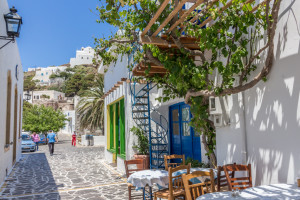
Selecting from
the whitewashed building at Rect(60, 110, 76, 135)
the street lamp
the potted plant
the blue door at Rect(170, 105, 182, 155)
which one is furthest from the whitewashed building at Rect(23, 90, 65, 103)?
the street lamp

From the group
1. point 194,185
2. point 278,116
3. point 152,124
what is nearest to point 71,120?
point 152,124

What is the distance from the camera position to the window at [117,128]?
974cm

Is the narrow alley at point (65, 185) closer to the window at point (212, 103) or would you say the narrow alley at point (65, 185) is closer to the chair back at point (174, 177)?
the chair back at point (174, 177)

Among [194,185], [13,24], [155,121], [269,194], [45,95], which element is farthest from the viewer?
[45,95]

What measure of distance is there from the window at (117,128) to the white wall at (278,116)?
233 inches

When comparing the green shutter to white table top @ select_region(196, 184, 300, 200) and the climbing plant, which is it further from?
white table top @ select_region(196, 184, 300, 200)

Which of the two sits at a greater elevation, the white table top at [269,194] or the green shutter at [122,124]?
the green shutter at [122,124]

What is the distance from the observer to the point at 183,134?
7.61 meters

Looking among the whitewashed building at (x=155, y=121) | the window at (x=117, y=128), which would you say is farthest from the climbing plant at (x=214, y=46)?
the window at (x=117, y=128)

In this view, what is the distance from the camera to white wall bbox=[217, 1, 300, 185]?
330 cm

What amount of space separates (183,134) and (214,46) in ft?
14.6

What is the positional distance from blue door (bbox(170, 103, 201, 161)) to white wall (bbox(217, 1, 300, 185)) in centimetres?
262

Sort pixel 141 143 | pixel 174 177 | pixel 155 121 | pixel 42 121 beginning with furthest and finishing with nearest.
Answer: pixel 42 121 → pixel 155 121 → pixel 141 143 → pixel 174 177

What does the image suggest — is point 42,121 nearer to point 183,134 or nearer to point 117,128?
point 117,128
